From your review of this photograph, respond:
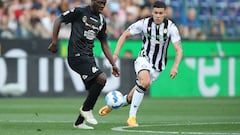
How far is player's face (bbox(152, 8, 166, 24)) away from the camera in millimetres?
13172

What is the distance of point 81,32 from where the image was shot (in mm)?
12047

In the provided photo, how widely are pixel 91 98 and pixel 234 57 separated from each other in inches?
517

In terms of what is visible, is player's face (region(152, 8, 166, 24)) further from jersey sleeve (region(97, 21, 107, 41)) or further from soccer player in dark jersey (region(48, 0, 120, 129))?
soccer player in dark jersey (region(48, 0, 120, 129))

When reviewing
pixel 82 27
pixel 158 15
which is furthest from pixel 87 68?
pixel 158 15

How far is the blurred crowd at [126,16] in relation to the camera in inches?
923

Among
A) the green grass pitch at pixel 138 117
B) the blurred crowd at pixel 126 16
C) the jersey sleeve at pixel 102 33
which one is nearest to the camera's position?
the green grass pitch at pixel 138 117

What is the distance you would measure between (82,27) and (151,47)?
198cm

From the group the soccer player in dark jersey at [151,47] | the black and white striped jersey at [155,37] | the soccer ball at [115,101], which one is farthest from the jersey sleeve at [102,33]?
the soccer ball at [115,101]

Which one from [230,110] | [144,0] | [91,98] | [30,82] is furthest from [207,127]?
[144,0]

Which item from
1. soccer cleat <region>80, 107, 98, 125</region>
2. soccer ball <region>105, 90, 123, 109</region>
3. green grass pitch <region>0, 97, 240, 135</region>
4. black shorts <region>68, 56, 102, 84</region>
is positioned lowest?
green grass pitch <region>0, 97, 240, 135</region>

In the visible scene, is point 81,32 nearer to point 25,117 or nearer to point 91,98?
point 91,98

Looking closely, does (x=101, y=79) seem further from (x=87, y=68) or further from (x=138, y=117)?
(x=138, y=117)

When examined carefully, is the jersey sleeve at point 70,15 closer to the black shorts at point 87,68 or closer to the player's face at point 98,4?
the player's face at point 98,4

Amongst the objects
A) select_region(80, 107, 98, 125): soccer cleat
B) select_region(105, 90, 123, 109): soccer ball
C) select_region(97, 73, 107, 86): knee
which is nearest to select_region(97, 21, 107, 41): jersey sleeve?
select_region(97, 73, 107, 86): knee
